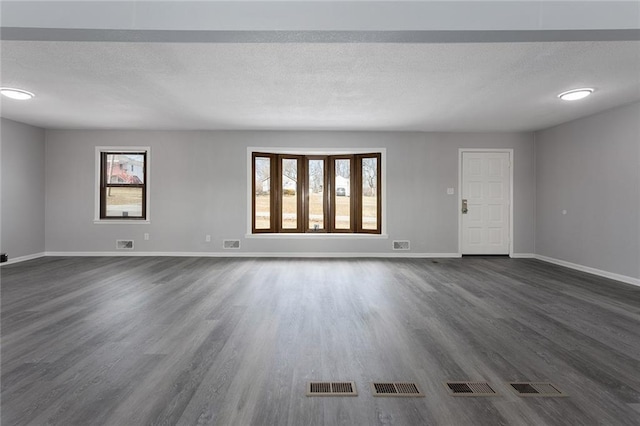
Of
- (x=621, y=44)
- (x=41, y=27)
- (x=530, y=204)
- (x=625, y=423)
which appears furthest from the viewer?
(x=530, y=204)

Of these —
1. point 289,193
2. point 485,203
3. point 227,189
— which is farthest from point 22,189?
point 485,203

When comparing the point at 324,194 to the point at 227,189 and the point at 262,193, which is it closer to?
the point at 262,193

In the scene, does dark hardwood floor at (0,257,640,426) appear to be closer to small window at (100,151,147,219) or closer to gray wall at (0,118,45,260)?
gray wall at (0,118,45,260)

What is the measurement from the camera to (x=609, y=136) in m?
5.55

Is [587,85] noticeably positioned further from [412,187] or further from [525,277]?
[412,187]

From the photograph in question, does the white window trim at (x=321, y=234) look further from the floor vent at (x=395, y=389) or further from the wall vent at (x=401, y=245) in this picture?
the floor vent at (x=395, y=389)

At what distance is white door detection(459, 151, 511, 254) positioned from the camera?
748 centimetres

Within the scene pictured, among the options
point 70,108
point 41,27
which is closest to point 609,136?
point 41,27

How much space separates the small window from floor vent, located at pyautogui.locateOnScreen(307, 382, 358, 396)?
21.3 ft

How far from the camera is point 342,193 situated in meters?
7.88

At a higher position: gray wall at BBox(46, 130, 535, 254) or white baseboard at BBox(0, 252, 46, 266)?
gray wall at BBox(46, 130, 535, 254)

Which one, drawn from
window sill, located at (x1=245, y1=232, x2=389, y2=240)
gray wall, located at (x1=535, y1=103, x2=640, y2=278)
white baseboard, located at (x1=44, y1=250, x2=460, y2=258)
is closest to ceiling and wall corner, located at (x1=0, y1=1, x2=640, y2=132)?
gray wall, located at (x1=535, y1=103, x2=640, y2=278)

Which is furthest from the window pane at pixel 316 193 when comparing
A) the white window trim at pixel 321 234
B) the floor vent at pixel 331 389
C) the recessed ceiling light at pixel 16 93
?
the floor vent at pixel 331 389

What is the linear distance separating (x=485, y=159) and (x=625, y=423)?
6.37 metres
